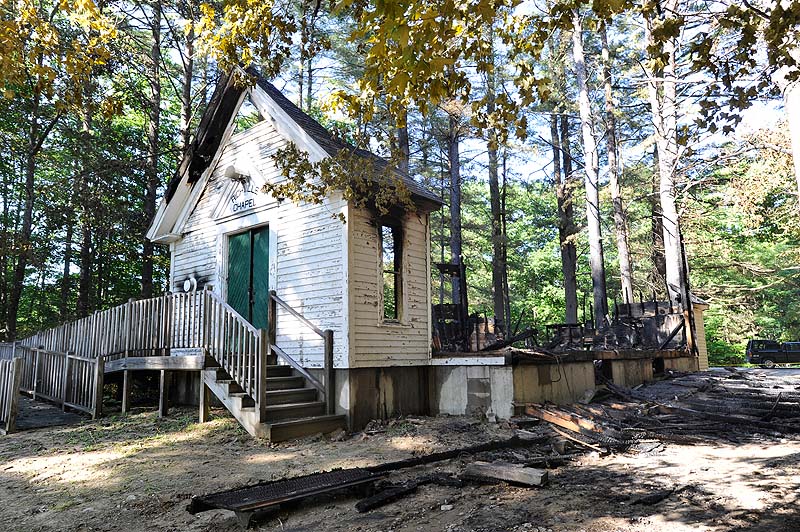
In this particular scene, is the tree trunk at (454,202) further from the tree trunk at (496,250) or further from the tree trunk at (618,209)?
the tree trunk at (618,209)

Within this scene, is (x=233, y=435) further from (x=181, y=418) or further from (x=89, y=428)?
(x=89, y=428)

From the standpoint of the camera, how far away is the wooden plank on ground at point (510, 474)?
5520 mm

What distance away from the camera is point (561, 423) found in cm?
870

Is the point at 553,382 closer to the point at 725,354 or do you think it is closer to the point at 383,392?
the point at 383,392

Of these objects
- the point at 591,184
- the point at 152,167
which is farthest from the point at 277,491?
the point at 591,184

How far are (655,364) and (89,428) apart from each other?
46.0 ft

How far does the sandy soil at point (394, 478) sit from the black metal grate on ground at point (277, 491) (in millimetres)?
152

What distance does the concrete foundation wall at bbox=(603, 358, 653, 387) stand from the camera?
12203mm

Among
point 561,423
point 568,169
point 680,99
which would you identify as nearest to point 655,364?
point 561,423

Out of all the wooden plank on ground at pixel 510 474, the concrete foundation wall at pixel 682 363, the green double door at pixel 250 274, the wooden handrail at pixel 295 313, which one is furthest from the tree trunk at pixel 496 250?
the wooden plank on ground at pixel 510 474

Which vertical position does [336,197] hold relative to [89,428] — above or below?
above

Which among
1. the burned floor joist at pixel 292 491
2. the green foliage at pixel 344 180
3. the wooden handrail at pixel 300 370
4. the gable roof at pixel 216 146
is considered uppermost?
the gable roof at pixel 216 146

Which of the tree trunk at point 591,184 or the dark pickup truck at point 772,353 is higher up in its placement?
the tree trunk at point 591,184

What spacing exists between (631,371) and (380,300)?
21.7 feet
